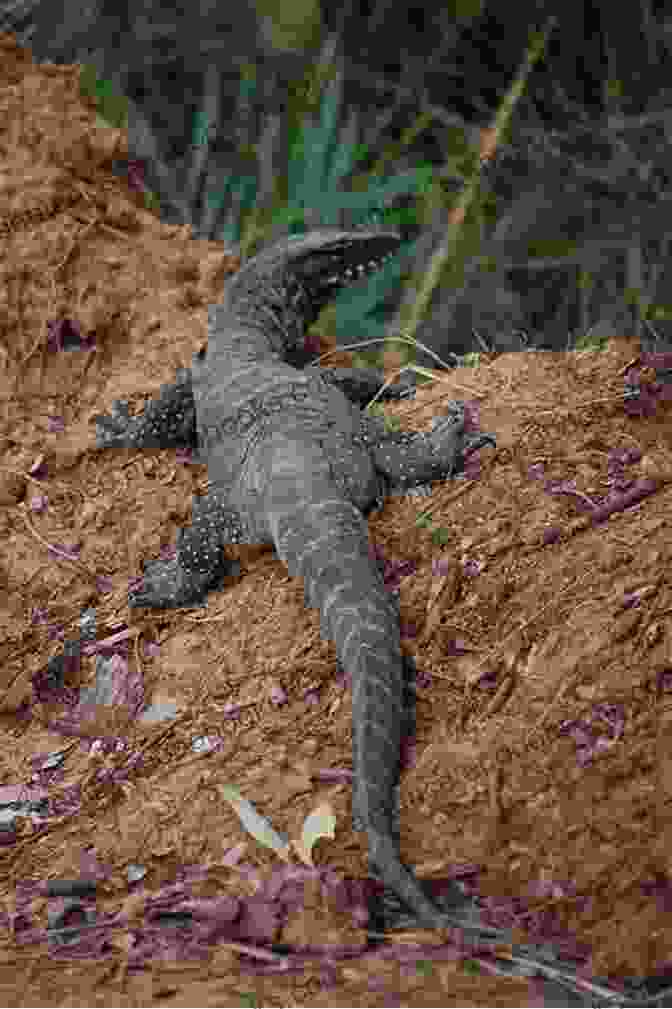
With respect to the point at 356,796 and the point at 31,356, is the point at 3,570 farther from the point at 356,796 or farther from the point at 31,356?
the point at 356,796

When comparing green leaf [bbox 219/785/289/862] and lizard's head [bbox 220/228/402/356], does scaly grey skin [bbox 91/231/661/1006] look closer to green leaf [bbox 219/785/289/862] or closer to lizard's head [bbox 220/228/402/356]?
lizard's head [bbox 220/228/402/356]

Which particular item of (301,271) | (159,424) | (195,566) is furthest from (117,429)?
(301,271)

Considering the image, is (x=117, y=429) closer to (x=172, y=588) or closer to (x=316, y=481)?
(x=172, y=588)

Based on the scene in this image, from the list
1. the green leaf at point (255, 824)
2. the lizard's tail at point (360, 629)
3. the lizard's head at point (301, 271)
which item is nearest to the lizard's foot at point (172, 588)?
the lizard's tail at point (360, 629)

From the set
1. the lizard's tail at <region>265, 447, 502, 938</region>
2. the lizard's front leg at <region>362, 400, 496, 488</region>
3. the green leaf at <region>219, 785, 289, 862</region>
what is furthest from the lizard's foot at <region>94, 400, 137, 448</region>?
the green leaf at <region>219, 785, 289, 862</region>

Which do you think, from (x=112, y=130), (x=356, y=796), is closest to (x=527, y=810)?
(x=356, y=796)

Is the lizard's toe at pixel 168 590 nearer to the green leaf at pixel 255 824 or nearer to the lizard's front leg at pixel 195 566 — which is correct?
the lizard's front leg at pixel 195 566
